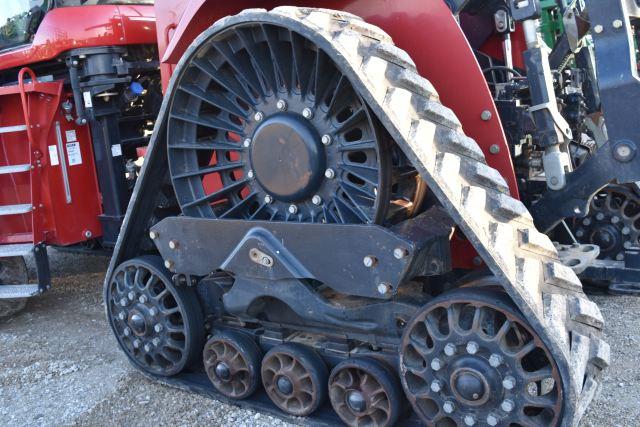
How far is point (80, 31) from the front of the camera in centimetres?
436

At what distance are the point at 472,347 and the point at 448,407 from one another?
0.88 feet

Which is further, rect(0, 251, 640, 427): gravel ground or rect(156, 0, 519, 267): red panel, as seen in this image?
rect(0, 251, 640, 427): gravel ground

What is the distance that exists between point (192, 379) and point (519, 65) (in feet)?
9.21

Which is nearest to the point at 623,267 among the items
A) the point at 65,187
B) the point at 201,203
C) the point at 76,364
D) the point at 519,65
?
the point at 519,65

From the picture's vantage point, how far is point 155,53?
4816mm

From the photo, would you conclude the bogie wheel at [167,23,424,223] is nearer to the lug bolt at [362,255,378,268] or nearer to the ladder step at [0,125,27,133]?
the lug bolt at [362,255,378,268]

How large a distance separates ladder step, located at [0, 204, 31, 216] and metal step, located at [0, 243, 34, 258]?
23cm

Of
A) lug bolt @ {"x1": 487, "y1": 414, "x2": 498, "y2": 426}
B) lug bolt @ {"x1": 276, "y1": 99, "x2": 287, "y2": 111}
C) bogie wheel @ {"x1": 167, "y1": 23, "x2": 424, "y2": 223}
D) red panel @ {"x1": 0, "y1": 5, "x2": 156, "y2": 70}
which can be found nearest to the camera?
lug bolt @ {"x1": 487, "y1": 414, "x2": 498, "y2": 426}

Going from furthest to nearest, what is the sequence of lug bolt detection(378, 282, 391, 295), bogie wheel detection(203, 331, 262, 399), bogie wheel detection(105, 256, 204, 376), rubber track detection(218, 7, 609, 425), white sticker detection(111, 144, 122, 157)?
white sticker detection(111, 144, 122, 157), bogie wheel detection(105, 256, 204, 376), bogie wheel detection(203, 331, 262, 399), lug bolt detection(378, 282, 391, 295), rubber track detection(218, 7, 609, 425)

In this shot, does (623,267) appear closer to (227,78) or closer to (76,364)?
(227,78)

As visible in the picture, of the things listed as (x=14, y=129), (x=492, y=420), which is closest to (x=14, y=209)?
(x=14, y=129)

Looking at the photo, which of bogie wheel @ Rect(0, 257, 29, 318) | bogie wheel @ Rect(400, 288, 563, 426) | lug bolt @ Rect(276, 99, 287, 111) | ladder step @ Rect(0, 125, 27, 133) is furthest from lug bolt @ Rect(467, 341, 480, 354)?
bogie wheel @ Rect(0, 257, 29, 318)

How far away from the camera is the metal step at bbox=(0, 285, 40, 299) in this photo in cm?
439

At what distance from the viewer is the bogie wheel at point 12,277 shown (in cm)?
470
